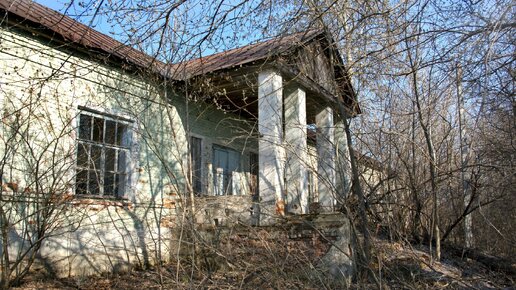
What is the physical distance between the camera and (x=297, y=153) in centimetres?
827

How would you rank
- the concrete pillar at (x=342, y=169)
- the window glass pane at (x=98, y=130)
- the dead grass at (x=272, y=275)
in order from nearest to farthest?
the dead grass at (x=272, y=275), the concrete pillar at (x=342, y=169), the window glass pane at (x=98, y=130)

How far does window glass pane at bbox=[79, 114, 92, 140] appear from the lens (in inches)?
281

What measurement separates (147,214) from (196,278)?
2.63 m

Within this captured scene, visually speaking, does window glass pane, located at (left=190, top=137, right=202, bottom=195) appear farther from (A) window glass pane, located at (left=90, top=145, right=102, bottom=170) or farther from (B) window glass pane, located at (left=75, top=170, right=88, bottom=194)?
(B) window glass pane, located at (left=75, top=170, right=88, bottom=194)

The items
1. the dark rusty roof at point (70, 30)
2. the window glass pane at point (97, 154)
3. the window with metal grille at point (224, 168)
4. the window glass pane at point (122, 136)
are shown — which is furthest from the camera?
the window with metal grille at point (224, 168)

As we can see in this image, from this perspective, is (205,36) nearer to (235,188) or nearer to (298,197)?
(298,197)

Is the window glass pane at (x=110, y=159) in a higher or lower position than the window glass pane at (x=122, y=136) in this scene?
lower

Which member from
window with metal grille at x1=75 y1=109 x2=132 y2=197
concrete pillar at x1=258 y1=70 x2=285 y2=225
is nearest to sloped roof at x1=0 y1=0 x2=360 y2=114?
concrete pillar at x1=258 y1=70 x2=285 y2=225

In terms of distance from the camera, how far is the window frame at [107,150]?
22.6 feet

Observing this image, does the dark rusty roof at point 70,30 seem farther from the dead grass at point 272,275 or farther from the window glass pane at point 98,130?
the dead grass at point 272,275

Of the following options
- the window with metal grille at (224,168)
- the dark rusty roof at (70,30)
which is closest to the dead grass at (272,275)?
the dark rusty roof at (70,30)

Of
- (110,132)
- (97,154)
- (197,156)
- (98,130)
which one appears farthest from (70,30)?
(197,156)

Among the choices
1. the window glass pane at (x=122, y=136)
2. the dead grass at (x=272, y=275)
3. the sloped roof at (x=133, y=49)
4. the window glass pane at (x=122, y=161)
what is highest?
the sloped roof at (x=133, y=49)

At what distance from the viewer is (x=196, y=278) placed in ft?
19.5
